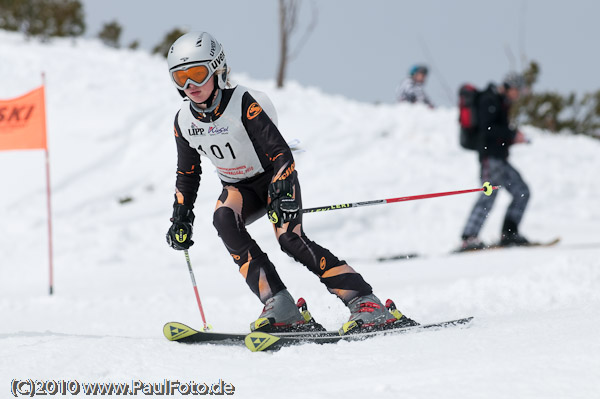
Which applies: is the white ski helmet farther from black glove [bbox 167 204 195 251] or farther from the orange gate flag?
the orange gate flag

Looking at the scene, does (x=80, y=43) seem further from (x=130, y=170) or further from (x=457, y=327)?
(x=457, y=327)

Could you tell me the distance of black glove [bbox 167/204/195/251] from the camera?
11.8 ft

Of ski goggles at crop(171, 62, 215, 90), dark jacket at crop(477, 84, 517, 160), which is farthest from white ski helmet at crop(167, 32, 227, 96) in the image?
dark jacket at crop(477, 84, 517, 160)

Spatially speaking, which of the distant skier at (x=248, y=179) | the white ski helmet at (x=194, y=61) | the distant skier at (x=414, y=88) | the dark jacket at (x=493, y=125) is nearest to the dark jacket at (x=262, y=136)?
the distant skier at (x=248, y=179)

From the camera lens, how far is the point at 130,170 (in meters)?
11.5

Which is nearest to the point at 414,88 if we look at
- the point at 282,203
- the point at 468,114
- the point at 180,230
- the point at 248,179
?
the point at 468,114

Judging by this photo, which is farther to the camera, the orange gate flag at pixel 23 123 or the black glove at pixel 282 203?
the orange gate flag at pixel 23 123

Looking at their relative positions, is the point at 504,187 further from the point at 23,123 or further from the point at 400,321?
the point at 23,123

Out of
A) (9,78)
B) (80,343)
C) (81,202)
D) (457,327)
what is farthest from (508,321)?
(9,78)

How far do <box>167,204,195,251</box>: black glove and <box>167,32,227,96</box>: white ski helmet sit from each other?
2.46ft

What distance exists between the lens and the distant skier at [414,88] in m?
14.8

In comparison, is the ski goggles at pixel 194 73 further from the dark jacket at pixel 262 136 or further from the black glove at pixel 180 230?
the black glove at pixel 180 230

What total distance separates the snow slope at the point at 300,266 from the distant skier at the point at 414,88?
596 millimetres

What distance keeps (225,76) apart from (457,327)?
1875mm
